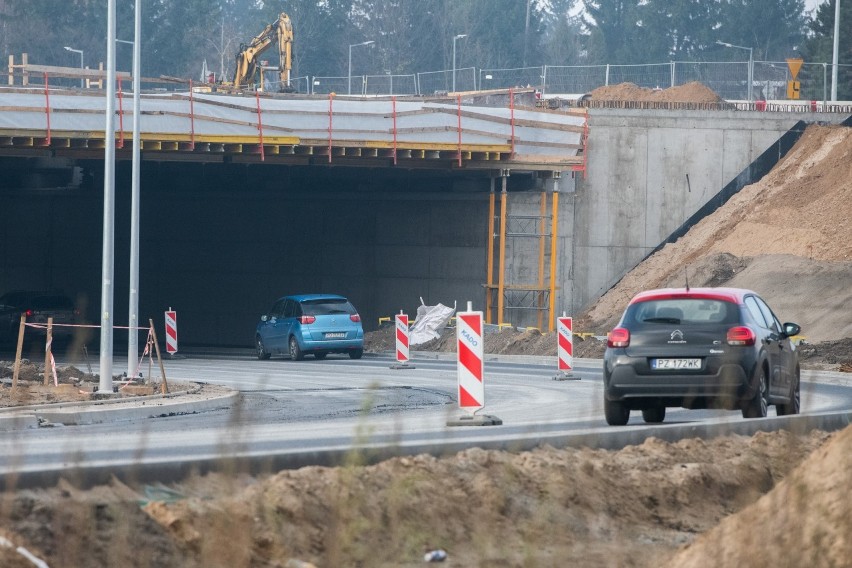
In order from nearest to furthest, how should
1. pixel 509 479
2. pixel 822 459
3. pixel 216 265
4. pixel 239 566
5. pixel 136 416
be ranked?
1. pixel 239 566
2. pixel 822 459
3. pixel 509 479
4. pixel 136 416
5. pixel 216 265

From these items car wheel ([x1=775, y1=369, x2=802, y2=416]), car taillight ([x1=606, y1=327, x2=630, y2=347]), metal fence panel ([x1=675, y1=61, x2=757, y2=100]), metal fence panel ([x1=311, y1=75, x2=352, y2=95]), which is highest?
metal fence panel ([x1=311, y1=75, x2=352, y2=95])

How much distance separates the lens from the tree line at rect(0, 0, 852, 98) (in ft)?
320

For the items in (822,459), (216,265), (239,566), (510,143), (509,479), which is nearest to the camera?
(239,566)

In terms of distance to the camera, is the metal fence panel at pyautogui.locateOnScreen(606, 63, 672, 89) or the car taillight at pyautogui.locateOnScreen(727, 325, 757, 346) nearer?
the car taillight at pyautogui.locateOnScreen(727, 325, 757, 346)

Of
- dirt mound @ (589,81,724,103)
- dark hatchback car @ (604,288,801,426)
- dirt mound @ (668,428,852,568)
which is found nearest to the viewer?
dirt mound @ (668,428,852,568)

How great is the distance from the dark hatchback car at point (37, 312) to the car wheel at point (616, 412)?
24.3 m

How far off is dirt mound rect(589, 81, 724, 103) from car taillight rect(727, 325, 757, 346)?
135ft

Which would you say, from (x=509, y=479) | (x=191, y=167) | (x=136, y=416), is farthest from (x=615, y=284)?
(x=509, y=479)

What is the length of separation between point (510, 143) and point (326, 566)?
34.2 metres

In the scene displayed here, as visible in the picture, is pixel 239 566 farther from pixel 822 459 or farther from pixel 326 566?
pixel 822 459

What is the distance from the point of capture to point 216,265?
165ft

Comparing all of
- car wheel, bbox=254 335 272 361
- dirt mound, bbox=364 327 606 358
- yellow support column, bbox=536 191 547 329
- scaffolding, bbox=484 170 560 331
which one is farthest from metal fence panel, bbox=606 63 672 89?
car wheel, bbox=254 335 272 361

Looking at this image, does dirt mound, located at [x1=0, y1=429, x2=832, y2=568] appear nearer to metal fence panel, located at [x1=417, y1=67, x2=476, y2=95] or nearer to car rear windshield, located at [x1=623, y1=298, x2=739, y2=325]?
car rear windshield, located at [x1=623, y1=298, x2=739, y2=325]

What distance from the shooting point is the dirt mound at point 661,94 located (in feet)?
184
